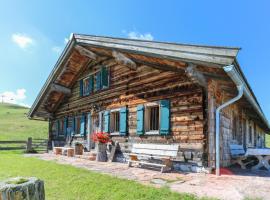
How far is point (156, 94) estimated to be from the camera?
9.62m

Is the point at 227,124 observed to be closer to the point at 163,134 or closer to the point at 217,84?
the point at 217,84

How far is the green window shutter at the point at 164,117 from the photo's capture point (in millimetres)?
8891

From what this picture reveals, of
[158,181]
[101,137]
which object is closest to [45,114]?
[101,137]

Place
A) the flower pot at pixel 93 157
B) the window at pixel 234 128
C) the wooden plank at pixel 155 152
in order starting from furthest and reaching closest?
the window at pixel 234 128 → the flower pot at pixel 93 157 → the wooden plank at pixel 155 152

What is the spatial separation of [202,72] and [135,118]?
366 centimetres

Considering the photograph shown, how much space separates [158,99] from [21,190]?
24.2ft

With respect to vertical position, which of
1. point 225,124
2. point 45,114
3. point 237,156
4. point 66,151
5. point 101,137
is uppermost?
point 45,114

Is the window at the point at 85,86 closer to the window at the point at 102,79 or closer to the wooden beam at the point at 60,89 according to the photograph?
the window at the point at 102,79

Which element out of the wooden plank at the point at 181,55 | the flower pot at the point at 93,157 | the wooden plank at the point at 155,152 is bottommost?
the flower pot at the point at 93,157

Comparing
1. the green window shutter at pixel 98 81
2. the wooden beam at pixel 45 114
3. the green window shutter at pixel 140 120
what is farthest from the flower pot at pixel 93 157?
the wooden beam at pixel 45 114

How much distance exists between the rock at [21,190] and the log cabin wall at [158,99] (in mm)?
6167

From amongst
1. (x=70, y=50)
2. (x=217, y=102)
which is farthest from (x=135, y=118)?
(x=70, y=50)

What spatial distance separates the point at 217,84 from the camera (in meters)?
8.62

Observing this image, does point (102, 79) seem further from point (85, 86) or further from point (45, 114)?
point (45, 114)
